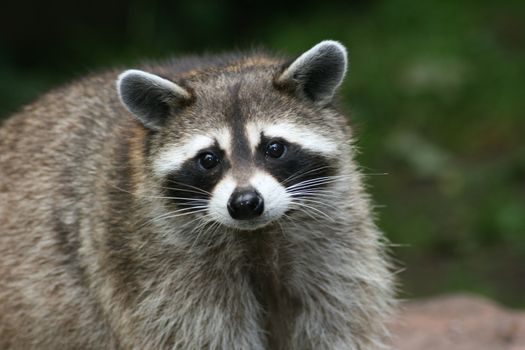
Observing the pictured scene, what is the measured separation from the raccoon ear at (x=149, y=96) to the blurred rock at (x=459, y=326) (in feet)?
6.98

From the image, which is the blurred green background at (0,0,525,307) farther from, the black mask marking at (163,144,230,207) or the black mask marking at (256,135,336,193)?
the black mask marking at (163,144,230,207)

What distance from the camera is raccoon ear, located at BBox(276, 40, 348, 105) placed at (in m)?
6.07

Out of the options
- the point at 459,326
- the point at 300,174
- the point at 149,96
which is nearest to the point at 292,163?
the point at 300,174

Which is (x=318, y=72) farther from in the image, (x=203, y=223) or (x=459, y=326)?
(x=459, y=326)

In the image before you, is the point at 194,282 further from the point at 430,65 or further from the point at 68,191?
the point at 430,65

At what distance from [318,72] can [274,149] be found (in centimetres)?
56

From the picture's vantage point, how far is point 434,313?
829 centimetres

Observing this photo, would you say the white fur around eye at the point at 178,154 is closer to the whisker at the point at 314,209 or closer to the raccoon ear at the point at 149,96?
the raccoon ear at the point at 149,96

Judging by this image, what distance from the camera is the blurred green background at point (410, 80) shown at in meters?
10.4

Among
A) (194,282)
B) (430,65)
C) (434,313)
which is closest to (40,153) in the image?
Answer: (194,282)

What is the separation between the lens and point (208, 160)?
19.2ft

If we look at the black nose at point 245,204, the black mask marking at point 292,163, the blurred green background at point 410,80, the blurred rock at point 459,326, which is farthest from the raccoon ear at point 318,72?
the blurred green background at point 410,80

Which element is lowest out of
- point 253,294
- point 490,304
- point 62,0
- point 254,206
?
point 490,304

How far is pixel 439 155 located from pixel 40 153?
526 cm
